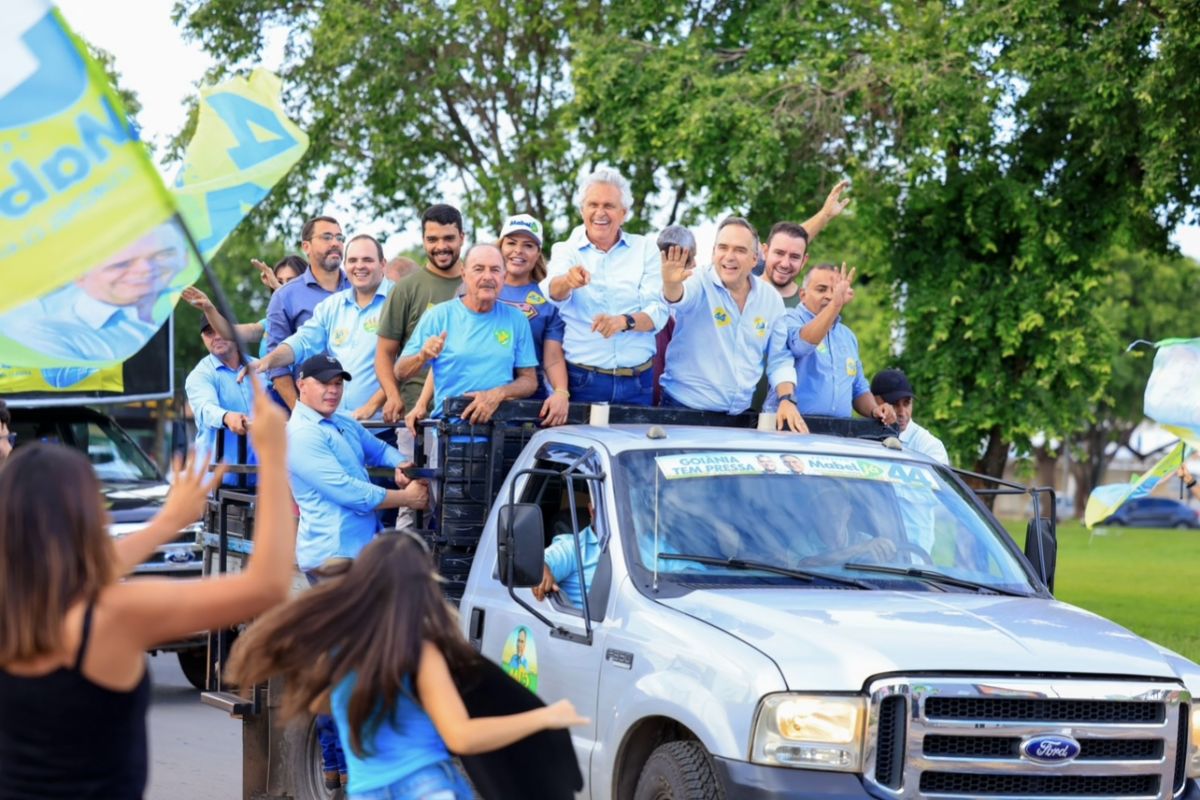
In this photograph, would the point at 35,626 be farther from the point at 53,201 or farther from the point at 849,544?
the point at 849,544

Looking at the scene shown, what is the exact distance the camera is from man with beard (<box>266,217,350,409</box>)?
1022 cm

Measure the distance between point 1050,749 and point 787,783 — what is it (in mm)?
865

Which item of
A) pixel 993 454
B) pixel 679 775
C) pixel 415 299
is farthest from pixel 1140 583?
pixel 679 775

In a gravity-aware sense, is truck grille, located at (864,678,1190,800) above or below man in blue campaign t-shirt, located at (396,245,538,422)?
below

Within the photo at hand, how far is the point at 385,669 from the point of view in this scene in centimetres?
407

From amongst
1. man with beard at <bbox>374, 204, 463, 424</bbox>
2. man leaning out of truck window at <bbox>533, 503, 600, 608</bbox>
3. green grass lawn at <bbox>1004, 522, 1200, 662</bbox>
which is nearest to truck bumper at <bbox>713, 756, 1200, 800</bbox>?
man leaning out of truck window at <bbox>533, 503, 600, 608</bbox>

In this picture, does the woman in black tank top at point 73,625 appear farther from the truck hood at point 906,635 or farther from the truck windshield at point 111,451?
the truck windshield at point 111,451

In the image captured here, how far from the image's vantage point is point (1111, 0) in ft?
58.5

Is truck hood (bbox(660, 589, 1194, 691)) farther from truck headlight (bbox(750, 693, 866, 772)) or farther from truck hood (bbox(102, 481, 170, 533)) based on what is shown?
truck hood (bbox(102, 481, 170, 533))

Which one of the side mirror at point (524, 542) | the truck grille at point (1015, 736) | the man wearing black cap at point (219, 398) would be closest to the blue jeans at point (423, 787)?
the truck grille at point (1015, 736)

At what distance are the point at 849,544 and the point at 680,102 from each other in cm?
1440

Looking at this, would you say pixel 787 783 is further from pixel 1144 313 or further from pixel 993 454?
pixel 1144 313

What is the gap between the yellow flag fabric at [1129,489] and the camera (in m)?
9.59

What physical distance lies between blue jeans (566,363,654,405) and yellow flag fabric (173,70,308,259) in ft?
8.22
